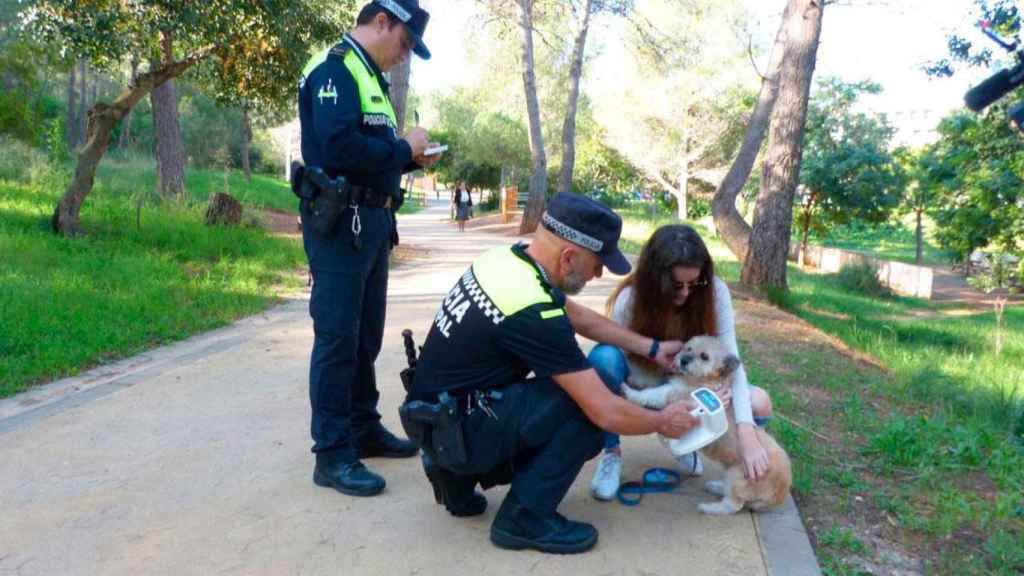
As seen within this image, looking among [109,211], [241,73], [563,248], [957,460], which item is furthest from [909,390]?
[109,211]

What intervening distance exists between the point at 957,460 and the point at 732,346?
1602 mm

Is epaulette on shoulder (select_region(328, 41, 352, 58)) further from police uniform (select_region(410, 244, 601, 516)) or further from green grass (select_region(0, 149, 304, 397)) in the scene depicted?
green grass (select_region(0, 149, 304, 397))

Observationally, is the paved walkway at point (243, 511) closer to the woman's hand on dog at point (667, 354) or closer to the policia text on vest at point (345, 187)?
the policia text on vest at point (345, 187)

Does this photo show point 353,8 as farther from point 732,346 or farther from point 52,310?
point 732,346

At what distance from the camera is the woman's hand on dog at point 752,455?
3.16 m

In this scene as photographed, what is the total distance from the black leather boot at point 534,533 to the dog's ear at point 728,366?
0.84m

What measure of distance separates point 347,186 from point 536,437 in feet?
4.28

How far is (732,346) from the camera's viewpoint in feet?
11.4

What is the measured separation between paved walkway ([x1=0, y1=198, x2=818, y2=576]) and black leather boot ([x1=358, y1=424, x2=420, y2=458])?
0.18 ft

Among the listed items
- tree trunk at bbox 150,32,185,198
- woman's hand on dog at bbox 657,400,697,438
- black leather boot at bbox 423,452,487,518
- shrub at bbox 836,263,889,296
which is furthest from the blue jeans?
shrub at bbox 836,263,889,296

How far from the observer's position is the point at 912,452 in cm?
413

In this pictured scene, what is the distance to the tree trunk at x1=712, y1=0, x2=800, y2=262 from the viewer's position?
40.8ft

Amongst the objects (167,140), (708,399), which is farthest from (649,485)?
(167,140)

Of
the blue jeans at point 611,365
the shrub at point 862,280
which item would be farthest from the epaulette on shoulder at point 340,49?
the shrub at point 862,280
